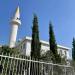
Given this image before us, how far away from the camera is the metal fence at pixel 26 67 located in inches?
312

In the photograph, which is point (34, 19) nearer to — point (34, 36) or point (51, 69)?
point (34, 36)

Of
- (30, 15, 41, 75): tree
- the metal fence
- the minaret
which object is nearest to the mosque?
the minaret

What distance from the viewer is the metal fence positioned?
7.94m

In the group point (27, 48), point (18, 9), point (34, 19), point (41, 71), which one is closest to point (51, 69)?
point (41, 71)

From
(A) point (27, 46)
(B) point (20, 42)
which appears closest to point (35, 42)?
(A) point (27, 46)

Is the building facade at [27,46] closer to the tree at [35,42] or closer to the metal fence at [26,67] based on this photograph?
the tree at [35,42]

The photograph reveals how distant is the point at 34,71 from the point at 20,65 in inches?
39.9

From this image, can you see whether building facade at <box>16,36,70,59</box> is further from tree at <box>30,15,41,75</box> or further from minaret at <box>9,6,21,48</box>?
tree at <box>30,15,41,75</box>

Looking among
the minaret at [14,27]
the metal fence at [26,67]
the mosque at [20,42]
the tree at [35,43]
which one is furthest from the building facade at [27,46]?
the metal fence at [26,67]

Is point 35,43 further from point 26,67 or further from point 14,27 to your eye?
point 14,27

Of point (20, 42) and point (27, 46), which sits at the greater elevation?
point (20, 42)

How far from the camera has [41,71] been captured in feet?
30.7

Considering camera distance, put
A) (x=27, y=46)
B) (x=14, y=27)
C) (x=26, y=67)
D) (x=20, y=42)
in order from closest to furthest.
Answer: (x=26, y=67) < (x=27, y=46) < (x=14, y=27) < (x=20, y=42)

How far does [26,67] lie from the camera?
845 cm
